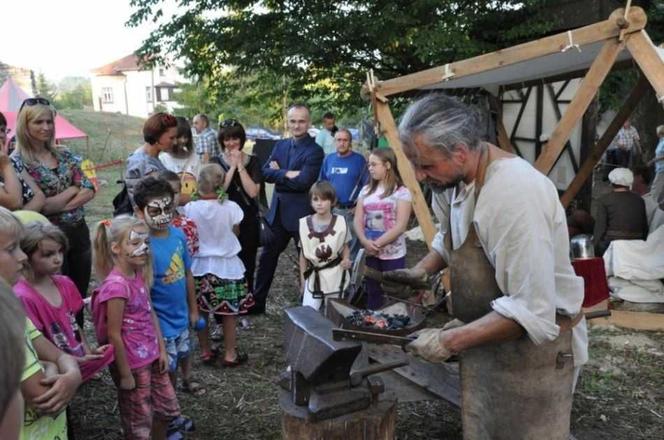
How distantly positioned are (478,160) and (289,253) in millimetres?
6056

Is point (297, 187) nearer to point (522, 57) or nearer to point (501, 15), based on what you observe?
point (522, 57)

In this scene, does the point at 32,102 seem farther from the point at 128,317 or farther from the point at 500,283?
the point at 500,283

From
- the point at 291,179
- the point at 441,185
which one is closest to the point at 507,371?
the point at 441,185

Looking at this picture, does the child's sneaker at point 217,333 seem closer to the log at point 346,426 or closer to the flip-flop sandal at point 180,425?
the flip-flop sandal at point 180,425

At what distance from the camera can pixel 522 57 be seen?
4156mm

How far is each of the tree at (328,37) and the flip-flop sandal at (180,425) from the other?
5.19 metres

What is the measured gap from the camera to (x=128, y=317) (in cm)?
281

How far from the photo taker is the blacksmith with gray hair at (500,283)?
181cm

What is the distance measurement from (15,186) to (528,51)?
3434 mm

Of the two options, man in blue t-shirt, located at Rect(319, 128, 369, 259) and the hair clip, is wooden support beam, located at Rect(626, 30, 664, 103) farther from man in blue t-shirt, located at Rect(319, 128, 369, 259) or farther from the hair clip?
the hair clip

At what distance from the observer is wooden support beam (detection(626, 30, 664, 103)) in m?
3.86

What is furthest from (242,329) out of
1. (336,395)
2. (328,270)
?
(336,395)

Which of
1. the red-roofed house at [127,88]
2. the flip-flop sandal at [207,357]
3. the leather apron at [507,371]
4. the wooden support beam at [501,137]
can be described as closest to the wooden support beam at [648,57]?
the leather apron at [507,371]

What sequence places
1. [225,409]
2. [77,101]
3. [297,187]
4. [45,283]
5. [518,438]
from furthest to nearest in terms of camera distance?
[77,101], [297,187], [225,409], [45,283], [518,438]
